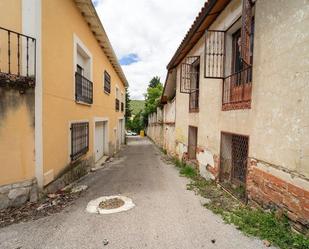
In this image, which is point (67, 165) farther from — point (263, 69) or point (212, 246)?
point (263, 69)

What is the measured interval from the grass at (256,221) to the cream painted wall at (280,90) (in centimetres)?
86

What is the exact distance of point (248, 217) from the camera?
11.8ft

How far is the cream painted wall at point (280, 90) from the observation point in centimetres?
290

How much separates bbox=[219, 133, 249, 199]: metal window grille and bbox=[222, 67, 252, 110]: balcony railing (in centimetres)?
79

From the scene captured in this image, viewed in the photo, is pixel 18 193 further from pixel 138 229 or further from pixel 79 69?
pixel 79 69

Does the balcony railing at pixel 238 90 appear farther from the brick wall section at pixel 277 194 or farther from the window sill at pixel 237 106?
the brick wall section at pixel 277 194

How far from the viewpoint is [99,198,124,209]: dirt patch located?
4.39m

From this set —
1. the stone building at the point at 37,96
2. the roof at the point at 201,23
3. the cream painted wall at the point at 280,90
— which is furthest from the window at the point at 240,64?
the stone building at the point at 37,96

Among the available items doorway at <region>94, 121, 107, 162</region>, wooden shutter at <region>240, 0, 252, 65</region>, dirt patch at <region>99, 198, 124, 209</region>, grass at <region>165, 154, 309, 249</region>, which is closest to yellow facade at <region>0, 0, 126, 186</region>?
dirt patch at <region>99, 198, 124, 209</region>

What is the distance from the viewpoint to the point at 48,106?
16.1 ft

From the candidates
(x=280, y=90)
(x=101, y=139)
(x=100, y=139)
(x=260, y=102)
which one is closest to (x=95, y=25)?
(x=100, y=139)

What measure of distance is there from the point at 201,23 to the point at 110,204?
562 cm

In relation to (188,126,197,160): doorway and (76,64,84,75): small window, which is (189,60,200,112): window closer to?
(188,126,197,160): doorway

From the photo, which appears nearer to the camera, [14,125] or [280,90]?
[280,90]
